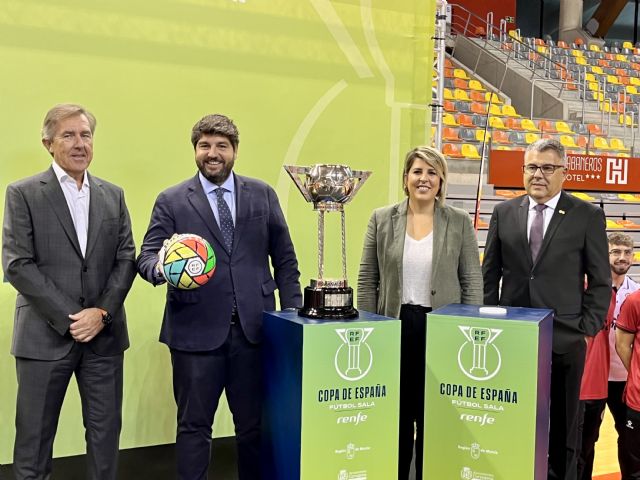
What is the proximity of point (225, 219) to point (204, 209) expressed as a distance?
87 millimetres

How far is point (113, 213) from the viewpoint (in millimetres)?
2654

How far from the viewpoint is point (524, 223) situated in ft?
9.30

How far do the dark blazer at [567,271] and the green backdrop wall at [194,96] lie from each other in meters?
1.25

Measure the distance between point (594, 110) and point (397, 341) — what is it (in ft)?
37.1

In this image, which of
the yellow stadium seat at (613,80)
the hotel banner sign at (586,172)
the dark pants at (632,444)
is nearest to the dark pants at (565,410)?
the dark pants at (632,444)

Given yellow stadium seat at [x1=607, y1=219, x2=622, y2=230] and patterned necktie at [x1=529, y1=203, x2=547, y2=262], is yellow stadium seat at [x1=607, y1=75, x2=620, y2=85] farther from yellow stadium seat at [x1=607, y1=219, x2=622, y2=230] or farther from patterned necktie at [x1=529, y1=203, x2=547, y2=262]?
patterned necktie at [x1=529, y1=203, x2=547, y2=262]

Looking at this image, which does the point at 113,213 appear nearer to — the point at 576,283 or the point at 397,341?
the point at 397,341

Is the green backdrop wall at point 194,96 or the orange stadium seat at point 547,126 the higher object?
the orange stadium seat at point 547,126

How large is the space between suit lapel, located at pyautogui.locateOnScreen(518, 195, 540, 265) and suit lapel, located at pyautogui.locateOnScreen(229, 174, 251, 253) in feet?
3.57

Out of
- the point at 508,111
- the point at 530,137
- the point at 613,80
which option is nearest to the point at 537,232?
the point at 530,137

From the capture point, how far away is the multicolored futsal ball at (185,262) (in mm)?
2162

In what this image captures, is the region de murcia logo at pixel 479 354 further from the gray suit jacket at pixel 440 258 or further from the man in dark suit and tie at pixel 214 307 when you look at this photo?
the man in dark suit and tie at pixel 214 307

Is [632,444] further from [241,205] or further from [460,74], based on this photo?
[460,74]

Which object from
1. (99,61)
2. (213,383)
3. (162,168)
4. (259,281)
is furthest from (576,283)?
(99,61)
